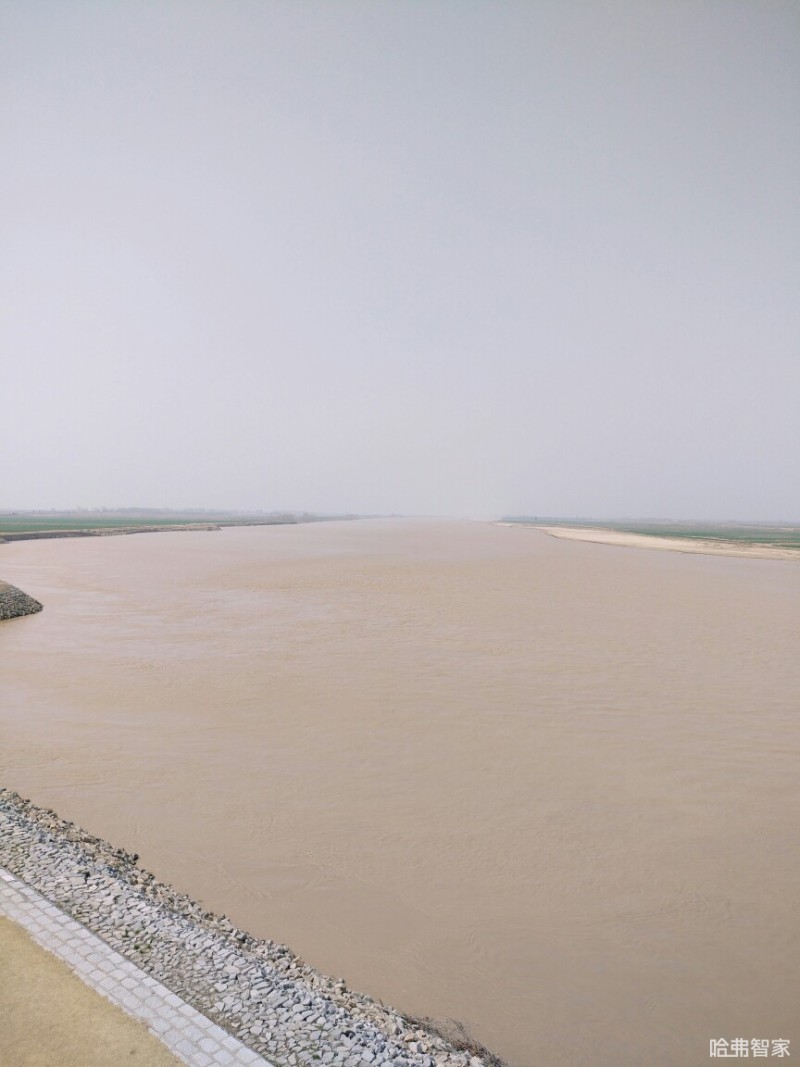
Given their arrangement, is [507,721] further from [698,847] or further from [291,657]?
[291,657]

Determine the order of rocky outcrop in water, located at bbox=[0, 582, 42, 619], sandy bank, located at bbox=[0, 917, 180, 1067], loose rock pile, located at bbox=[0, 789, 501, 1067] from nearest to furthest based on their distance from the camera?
sandy bank, located at bbox=[0, 917, 180, 1067] → loose rock pile, located at bbox=[0, 789, 501, 1067] → rocky outcrop in water, located at bbox=[0, 582, 42, 619]

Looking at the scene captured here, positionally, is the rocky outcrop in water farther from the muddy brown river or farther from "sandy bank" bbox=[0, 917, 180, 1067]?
"sandy bank" bbox=[0, 917, 180, 1067]

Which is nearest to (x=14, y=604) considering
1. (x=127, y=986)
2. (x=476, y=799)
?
(x=476, y=799)

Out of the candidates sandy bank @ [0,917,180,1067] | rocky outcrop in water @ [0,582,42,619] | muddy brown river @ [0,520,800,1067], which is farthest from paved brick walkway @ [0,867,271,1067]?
rocky outcrop in water @ [0,582,42,619]

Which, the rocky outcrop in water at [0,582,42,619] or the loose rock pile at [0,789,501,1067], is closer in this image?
the loose rock pile at [0,789,501,1067]

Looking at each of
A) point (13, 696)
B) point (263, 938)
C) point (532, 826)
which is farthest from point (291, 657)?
point (263, 938)

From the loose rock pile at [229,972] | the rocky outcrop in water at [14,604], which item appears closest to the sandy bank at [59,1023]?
the loose rock pile at [229,972]

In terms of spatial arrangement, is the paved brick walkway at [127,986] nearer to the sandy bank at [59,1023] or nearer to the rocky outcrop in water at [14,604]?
the sandy bank at [59,1023]
